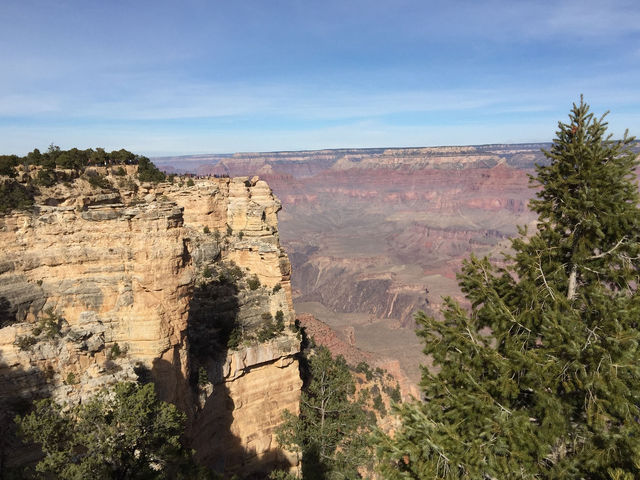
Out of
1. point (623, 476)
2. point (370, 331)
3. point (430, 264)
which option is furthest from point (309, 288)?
point (623, 476)

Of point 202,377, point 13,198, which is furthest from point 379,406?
point 13,198

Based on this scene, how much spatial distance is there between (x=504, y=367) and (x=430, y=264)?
16947 cm

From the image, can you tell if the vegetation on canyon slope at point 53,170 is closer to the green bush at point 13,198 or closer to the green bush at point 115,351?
the green bush at point 13,198

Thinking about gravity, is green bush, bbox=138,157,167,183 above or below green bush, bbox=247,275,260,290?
above

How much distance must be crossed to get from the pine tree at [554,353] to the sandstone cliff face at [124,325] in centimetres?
1262

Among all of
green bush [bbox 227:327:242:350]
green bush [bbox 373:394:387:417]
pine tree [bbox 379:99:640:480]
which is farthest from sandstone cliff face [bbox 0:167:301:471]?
green bush [bbox 373:394:387:417]

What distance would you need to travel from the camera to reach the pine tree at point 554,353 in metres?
7.95

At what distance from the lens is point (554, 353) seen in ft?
29.0

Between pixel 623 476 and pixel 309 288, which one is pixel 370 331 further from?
pixel 623 476

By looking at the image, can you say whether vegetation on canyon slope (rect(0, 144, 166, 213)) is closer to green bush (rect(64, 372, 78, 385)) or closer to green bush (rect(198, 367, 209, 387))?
green bush (rect(64, 372, 78, 385))

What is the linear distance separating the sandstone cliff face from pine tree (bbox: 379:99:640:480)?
41.4 ft

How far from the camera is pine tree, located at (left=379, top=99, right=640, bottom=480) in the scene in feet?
26.1

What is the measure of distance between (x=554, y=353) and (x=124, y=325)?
1744 cm

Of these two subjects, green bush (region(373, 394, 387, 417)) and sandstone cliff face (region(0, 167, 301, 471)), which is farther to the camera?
green bush (region(373, 394, 387, 417))
